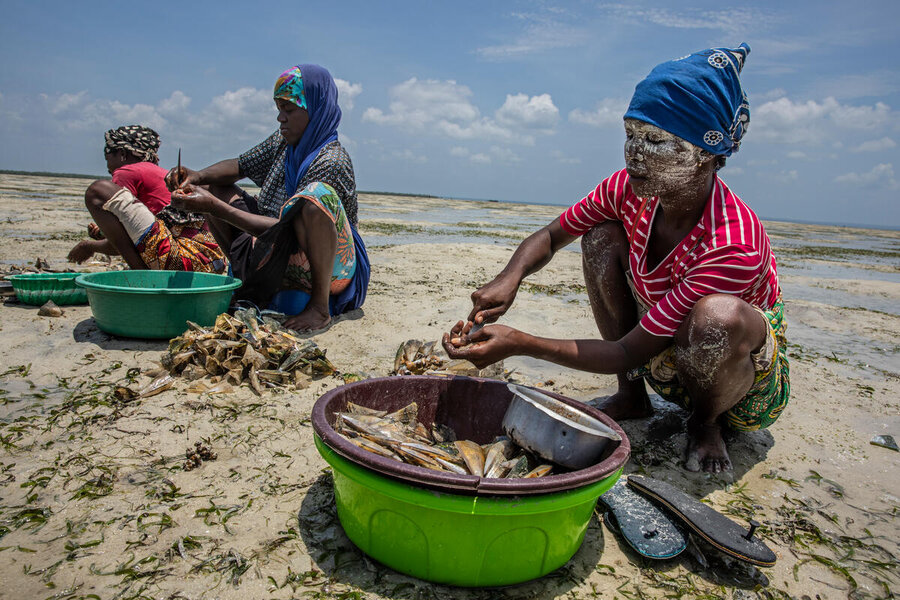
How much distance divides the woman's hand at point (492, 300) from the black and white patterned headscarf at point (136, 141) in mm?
3966

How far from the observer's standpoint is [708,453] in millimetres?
2611

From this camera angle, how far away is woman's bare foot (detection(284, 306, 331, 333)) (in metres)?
4.26

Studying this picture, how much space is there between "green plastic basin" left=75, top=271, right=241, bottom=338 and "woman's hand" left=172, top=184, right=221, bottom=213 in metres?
0.60

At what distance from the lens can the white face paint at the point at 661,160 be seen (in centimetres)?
227

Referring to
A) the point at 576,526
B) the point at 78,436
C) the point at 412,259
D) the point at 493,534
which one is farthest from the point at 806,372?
the point at 412,259

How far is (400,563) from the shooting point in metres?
1.76

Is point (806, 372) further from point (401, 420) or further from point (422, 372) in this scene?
point (401, 420)

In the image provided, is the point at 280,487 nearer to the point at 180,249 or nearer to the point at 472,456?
the point at 472,456

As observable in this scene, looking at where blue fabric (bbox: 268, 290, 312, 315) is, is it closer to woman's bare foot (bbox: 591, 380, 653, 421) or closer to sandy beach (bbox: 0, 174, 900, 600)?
sandy beach (bbox: 0, 174, 900, 600)

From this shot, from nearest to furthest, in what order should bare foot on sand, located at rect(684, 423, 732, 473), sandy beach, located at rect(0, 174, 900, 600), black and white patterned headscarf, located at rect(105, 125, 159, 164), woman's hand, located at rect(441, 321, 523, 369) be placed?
sandy beach, located at rect(0, 174, 900, 600) < woman's hand, located at rect(441, 321, 523, 369) < bare foot on sand, located at rect(684, 423, 732, 473) < black and white patterned headscarf, located at rect(105, 125, 159, 164)

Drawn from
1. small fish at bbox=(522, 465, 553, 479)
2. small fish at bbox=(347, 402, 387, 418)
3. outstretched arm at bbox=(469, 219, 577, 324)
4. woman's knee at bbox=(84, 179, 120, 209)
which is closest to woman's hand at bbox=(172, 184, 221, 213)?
woman's knee at bbox=(84, 179, 120, 209)

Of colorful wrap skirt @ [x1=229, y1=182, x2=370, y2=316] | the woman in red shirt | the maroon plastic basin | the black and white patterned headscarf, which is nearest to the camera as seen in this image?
the maroon plastic basin

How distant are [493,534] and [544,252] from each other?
1.72 metres

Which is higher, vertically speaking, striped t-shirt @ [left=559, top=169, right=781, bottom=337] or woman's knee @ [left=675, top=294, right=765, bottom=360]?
striped t-shirt @ [left=559, top=169, right=781, bottom=337]
